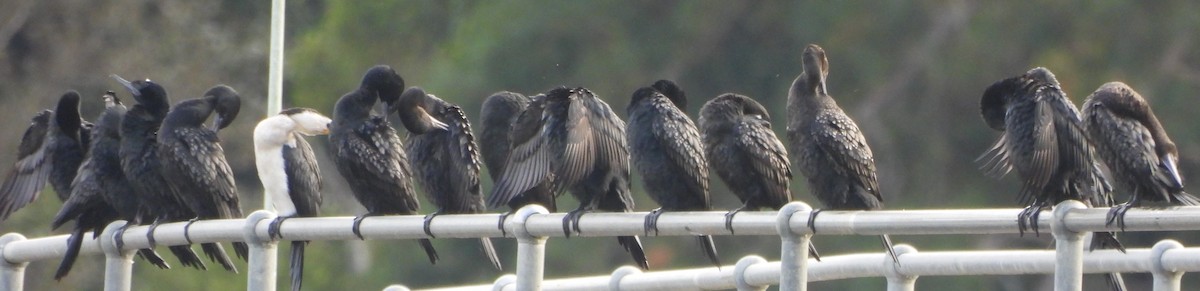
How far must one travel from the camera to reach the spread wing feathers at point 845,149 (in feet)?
25.7

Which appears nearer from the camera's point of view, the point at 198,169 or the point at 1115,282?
the point at 1115,282

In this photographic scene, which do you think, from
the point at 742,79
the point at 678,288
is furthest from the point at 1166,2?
the point at 678,288

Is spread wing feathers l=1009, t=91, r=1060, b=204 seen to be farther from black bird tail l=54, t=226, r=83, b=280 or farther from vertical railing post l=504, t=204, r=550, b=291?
black bird tail l=54, t=226, r=83, b=280

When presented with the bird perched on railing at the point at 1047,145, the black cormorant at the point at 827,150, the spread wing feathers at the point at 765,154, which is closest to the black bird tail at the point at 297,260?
the spread wing feathers at the point at 765,154

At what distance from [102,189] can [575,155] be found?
245 centimetres

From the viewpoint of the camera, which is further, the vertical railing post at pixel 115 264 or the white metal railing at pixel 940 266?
the vertical railing post at pixel 115 264

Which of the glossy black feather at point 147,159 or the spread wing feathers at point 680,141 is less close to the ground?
the glossy black feather at point 147,159

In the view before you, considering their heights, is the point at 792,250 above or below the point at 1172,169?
below

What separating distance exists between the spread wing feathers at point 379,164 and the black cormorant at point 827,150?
1.67m

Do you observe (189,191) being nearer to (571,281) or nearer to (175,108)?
(175,108)

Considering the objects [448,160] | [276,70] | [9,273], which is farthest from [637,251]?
[276,70]

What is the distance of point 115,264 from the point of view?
805cm

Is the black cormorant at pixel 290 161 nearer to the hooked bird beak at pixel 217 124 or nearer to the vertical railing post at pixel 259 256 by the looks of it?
the hooked bird beak at pixel 217 124

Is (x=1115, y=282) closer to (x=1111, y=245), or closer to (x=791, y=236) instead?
(x=1111, y=245)
